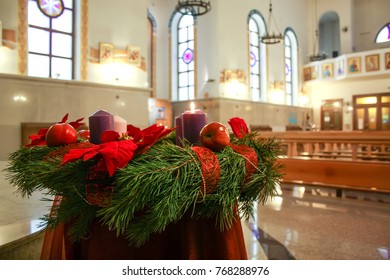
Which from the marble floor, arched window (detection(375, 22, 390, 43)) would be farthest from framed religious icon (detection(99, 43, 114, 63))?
arched window (detection(375, 22, 390, 43))

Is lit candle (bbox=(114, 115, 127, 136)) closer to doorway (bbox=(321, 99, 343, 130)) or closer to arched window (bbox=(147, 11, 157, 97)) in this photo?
arched window (bbox=(147, 11, 157, 97))

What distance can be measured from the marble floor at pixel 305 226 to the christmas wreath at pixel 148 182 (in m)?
0.54

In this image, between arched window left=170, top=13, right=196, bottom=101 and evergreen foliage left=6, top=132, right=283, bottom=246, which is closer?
evergreen foliage left=6, top=132, right=283, bottom=246

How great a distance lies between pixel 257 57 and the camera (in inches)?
651

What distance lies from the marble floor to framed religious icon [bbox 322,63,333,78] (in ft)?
49.3

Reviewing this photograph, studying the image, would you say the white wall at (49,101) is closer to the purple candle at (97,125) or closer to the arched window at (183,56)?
the arched window at (183,56)

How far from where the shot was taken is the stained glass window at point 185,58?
1501 cm

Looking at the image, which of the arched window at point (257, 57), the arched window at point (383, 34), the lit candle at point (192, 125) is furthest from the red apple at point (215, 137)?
the arched window at point (383, 34)

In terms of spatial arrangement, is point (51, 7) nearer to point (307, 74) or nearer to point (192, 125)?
point (192, 125)

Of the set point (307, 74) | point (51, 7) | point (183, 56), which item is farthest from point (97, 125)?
point (307, 74)

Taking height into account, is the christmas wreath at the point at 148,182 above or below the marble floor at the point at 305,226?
above

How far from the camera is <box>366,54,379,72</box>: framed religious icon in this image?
53.8ft
